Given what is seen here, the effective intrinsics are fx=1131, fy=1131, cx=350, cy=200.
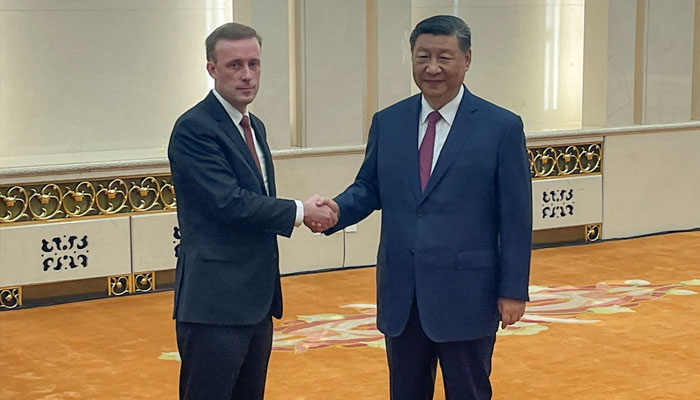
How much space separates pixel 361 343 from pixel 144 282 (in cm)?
221

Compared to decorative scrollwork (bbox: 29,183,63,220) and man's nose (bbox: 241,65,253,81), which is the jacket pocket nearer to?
man's nose (bbox: 241,65,253,81)

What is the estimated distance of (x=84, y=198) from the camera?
27.0 ft

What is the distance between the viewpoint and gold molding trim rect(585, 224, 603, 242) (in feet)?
34.0

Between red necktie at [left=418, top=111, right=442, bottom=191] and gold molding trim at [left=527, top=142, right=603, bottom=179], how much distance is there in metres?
5.91

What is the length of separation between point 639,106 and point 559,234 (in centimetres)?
158

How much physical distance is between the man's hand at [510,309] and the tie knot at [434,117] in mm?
696

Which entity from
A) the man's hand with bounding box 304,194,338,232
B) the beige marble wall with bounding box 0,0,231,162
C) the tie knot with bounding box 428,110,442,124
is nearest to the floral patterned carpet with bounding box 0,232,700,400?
the beige marble wall with bounding box 0,0,231,162

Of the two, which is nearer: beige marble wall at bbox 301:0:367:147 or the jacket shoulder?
the jacket shoulder

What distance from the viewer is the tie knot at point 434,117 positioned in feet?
13.7

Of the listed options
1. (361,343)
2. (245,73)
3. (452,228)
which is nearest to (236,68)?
(245,73)

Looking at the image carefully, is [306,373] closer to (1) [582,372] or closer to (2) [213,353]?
(1) [582,372]

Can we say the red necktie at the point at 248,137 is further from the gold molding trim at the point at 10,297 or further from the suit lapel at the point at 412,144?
the gold molding trim at the point at 10,297

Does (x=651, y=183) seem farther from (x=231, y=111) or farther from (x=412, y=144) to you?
(x=231, y=111)

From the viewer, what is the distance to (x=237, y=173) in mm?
4102
